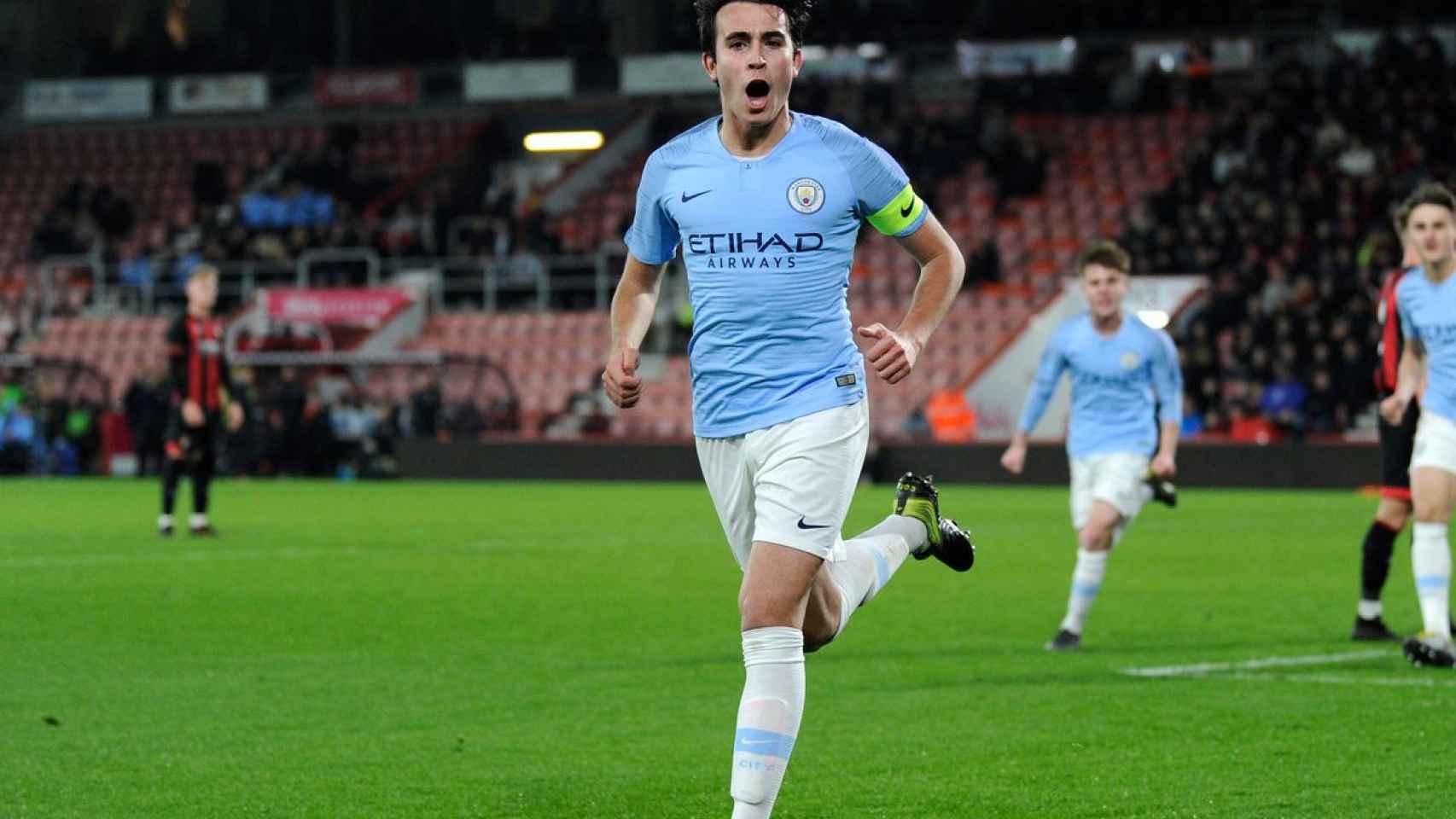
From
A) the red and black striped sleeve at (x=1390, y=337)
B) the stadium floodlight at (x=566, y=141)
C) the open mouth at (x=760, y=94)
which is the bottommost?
the red and black striped sleeve at (x=1390, y=337)

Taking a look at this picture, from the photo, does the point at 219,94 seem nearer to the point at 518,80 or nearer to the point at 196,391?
the point at 518,80

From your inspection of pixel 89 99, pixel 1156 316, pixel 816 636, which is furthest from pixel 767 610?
pixel 89 99

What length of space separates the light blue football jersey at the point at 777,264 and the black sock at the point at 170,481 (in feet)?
44.1

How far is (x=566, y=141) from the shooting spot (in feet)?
143

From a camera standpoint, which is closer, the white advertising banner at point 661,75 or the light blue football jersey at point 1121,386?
the light blue football jersey at point 1121,386

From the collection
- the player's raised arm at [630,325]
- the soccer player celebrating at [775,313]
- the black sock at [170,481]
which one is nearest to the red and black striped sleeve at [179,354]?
the black sock at [170,481]

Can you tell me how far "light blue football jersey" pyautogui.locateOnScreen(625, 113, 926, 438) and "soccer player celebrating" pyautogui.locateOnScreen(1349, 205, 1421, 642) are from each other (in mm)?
5627

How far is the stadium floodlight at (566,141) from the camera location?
43.3 metres

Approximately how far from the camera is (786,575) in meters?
5.62

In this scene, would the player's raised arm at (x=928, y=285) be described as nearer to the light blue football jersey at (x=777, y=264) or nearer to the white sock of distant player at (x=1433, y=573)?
the light blue football jersey at (x=777, y=264)

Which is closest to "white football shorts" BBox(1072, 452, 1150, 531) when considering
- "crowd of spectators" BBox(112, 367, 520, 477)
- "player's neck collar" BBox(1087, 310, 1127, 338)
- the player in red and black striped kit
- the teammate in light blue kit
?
A: the teammate in light blue kit

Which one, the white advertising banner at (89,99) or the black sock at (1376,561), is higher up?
the white advertising banner at (89,99)

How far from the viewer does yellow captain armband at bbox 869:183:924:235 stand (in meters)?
5.87

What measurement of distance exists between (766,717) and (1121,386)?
20.1ft
